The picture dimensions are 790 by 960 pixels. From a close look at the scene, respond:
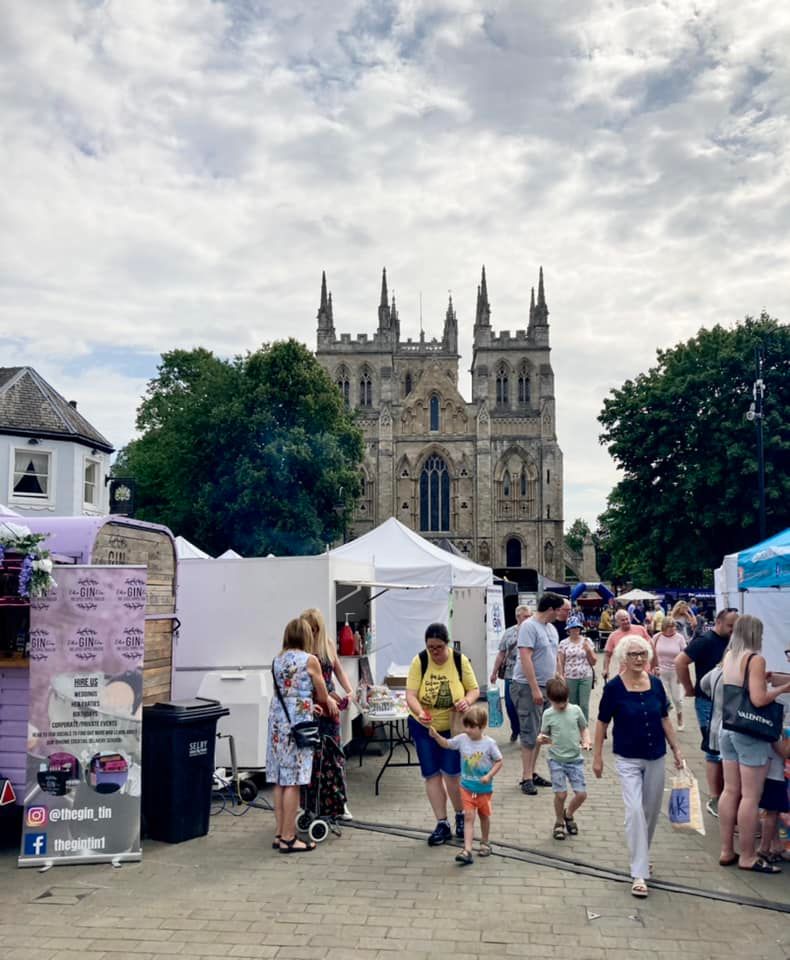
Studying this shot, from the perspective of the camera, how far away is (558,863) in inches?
237

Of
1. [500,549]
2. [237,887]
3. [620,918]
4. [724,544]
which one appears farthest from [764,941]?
[500,549]

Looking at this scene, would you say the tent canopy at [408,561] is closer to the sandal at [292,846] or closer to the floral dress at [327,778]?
the floral dress at [327,778]

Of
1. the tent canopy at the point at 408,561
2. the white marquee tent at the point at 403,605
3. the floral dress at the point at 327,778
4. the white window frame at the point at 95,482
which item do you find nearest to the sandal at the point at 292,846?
the floral dress at the point at 327,778

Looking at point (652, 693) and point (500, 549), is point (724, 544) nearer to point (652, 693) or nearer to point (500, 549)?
point (652, 693)

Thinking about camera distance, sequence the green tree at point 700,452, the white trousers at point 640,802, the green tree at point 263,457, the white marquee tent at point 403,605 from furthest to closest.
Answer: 1. the green tree at point 263,457
2. the green tree at point 700,452
3. the white marquee tent at point 403,605
4. the white trousers at point 640,802

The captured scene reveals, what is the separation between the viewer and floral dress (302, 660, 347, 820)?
270 inches

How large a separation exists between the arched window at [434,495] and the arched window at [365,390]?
7744 millimetres

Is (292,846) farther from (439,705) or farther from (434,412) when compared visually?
(434,412)

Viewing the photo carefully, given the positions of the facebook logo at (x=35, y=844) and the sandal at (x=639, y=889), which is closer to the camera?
the sandal at (x=639, y=889)

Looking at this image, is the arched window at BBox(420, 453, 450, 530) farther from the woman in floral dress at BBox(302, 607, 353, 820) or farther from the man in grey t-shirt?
the woman in floral dress at BBox(302, 607, 353, 820)

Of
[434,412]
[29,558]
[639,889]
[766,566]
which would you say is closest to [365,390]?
[434,412]

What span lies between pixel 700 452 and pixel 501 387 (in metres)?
34.8

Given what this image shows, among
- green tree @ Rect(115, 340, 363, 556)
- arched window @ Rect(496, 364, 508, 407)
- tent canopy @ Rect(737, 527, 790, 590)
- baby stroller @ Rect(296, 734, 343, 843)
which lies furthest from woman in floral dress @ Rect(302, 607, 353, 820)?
arched window @ Rect(496, 364, 508, 407)

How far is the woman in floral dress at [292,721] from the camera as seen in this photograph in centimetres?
633
